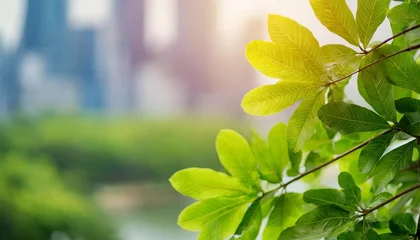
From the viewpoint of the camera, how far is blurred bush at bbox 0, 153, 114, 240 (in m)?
3.08

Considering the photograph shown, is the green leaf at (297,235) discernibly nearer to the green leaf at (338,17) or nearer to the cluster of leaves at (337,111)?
the cluster of leaves at (337,111)

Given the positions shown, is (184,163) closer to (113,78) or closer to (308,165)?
(113,78)

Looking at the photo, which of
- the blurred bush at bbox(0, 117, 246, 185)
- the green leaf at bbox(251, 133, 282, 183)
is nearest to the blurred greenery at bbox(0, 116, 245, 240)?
the blurred bush at bbox(0, 117, 246, 185)

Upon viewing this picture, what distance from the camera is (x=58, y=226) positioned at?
3074mm

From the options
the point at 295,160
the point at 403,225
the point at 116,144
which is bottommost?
the point at 403,225

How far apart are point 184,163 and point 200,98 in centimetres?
42

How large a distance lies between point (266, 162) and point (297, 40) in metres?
0.13

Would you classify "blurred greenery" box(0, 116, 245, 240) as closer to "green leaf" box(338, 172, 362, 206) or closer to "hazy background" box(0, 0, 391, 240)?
"hazy background" box(0, 0, 391, 240)

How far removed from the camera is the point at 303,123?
401mm

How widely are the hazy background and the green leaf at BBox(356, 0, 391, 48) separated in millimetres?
2592

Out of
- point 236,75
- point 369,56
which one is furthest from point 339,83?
point 236,75

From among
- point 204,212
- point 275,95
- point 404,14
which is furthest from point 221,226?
point 404,14

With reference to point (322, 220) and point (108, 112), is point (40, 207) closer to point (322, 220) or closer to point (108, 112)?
point (108, 112)

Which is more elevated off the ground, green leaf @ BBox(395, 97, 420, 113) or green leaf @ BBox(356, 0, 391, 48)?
green leaf @ BBox(356, 0, 391, 48)
